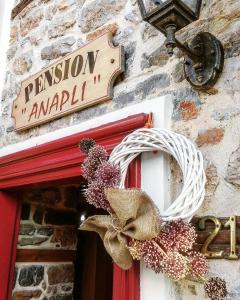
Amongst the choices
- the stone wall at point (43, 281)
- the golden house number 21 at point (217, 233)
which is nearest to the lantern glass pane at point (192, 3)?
the golden house number 21 at point (217, 233)

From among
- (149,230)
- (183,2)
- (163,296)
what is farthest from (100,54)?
(163,296)

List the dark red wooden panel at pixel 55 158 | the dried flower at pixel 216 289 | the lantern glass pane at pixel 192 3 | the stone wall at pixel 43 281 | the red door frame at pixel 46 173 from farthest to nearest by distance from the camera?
the stone wall at pixel 43 281 < the dark red wooden panel at pixel 55 158 < the red door frame at pixel 46 173 < the lantern glass pane at pixel 192 3 < the dried flower at pixel 216 289

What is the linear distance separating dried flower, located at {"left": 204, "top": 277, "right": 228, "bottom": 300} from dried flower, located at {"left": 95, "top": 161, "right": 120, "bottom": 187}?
1.29ft

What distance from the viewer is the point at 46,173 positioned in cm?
174

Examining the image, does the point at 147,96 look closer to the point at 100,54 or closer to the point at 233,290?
the point at 100,54

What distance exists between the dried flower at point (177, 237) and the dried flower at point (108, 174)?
218mm

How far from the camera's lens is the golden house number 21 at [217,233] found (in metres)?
1.01

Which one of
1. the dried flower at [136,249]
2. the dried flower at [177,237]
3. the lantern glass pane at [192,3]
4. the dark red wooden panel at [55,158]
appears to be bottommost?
the dried flower at [136,249]

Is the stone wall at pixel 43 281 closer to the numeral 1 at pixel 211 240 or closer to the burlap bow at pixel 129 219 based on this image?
the burlap bow at pixel 129 219

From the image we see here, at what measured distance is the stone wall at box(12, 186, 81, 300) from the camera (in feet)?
7.26

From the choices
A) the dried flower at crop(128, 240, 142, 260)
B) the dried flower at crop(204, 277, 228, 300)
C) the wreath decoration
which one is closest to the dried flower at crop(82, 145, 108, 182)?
the wreath decoration

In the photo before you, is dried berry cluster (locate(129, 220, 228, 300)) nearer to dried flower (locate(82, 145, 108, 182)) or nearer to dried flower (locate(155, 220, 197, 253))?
dried flower (locate(155, 220, 197, 253))

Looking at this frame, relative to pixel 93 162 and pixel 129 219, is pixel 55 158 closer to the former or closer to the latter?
pixel 93 162

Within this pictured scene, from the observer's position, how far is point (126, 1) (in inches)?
63.0
